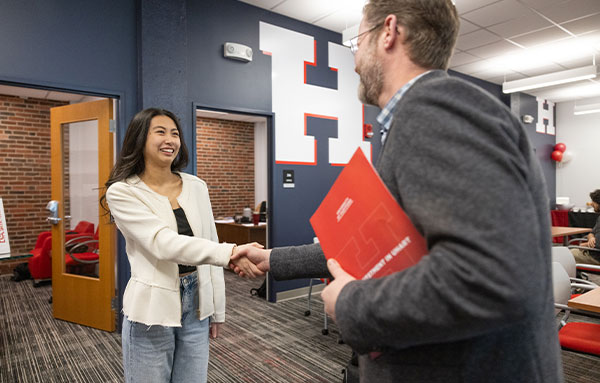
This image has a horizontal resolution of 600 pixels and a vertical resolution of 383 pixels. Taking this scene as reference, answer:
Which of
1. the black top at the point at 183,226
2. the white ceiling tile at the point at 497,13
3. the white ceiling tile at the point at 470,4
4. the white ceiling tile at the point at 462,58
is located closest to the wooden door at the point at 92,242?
the black top at the point at 183,226

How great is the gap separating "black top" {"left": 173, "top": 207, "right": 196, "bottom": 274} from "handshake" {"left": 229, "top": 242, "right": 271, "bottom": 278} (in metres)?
0.20

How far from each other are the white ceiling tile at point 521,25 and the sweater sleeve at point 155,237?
4.87m

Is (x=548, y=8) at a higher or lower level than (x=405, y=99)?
higher

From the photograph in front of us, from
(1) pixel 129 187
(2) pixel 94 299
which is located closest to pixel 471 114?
(1) pixel 129 187

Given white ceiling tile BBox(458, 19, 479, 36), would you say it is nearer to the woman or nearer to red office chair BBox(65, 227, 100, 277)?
the woman

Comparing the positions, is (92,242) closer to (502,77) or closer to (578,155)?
(502,77)

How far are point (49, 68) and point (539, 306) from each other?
12.0 ft

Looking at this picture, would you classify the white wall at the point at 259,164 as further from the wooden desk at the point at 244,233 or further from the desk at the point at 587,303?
the desk at the point at 587,303

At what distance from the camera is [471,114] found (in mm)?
507

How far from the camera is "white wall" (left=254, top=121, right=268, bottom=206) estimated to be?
854cm

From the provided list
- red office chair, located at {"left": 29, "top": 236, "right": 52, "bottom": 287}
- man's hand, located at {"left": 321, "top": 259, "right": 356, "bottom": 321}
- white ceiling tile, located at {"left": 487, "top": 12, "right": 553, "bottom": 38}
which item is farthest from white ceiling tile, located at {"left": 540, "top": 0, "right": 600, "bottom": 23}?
red office chair, located at {"left": 29, "top": 236, "right": 52, "bottom": 287}

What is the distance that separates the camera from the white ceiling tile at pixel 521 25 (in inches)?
179

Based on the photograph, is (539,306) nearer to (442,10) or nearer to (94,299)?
(442,10)

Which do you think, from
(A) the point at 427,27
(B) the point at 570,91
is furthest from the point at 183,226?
(B) the point at 570,91
